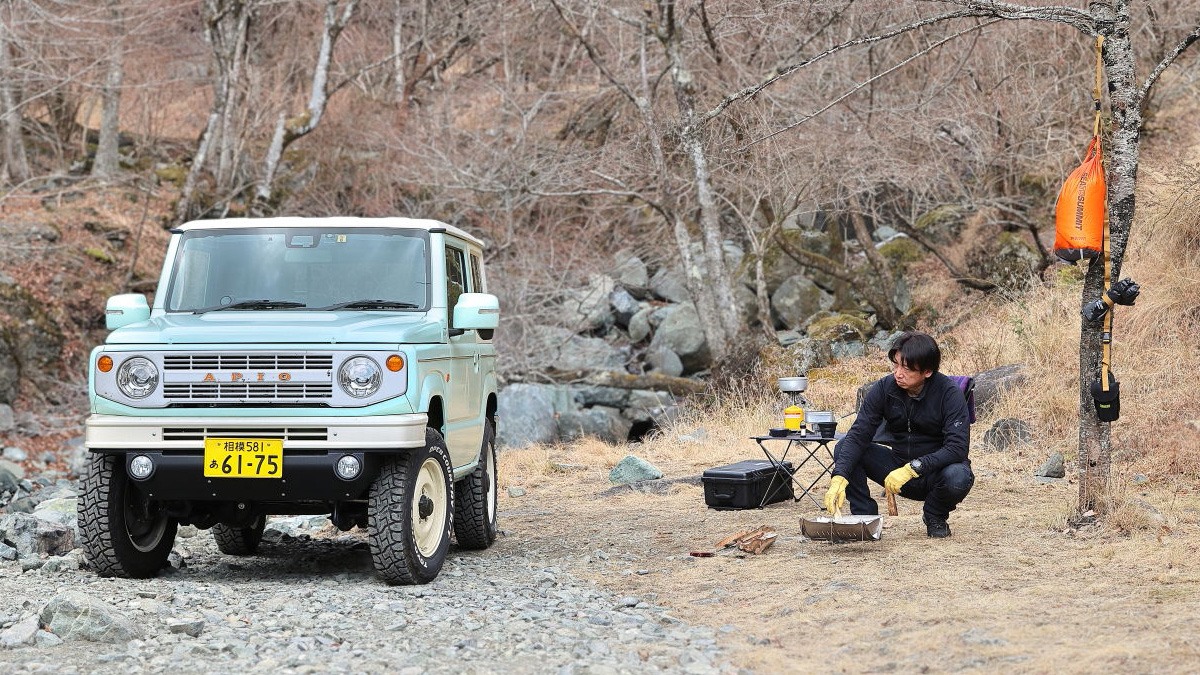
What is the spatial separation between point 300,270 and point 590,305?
605 inches

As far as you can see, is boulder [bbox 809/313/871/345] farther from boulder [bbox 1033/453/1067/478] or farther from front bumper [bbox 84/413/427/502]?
front bumper [bbox 84/413/427/502]

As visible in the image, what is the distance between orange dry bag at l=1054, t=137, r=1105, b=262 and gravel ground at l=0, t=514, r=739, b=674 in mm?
3251

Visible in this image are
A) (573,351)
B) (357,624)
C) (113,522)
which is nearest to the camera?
(357,624)

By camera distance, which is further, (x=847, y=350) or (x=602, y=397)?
(x=602, y=397)

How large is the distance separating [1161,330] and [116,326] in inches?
434

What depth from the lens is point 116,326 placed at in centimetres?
695

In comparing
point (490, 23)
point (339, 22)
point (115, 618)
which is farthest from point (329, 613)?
point (490, 23)

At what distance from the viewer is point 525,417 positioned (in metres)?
17.7

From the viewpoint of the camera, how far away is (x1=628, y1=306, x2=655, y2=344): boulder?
23.0m

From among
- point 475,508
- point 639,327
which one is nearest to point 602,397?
point 639,327

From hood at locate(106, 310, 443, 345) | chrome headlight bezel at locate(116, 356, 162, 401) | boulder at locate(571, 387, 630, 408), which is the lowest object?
boulder at locate(571, 387, 630, 408)

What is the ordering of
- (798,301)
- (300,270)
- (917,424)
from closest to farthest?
(300,270) < (917,424) < (798,301)

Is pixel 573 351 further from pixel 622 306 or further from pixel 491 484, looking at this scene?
pixel 491 484

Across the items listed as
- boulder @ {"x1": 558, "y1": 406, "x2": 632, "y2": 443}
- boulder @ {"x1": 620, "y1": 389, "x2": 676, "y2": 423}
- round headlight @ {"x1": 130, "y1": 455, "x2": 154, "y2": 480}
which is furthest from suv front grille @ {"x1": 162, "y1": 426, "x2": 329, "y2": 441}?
boulder @ {"x1": 620, "y1": 389, "x2": 676, "y2": 423}
